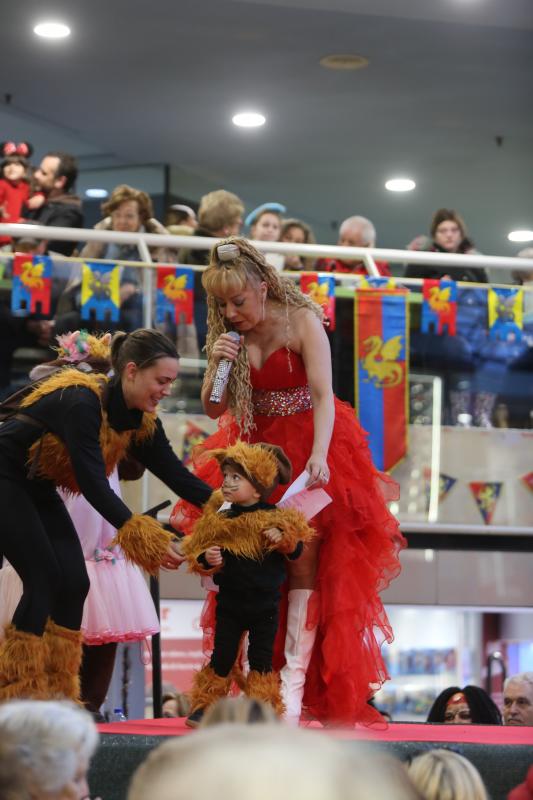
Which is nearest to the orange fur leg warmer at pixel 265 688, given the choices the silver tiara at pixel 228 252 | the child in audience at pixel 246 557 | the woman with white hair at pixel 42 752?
the child in audience at pixel 246 557

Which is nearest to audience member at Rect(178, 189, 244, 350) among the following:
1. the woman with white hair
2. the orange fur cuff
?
the orange fur cuff

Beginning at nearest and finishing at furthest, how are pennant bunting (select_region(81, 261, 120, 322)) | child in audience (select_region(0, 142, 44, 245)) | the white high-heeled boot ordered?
the white high-heeled boot
pennant bunting (select_region(81, 261, 120, 322))
child in audience (select_region(0, 142, 44, 245))

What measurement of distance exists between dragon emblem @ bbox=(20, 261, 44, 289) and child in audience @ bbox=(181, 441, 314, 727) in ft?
9.78

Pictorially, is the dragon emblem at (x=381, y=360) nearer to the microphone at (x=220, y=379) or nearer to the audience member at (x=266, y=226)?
the audience member at (x=266, y=226)

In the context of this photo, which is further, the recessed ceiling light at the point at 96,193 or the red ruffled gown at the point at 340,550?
the recessed ceiling light at the point at 96,193

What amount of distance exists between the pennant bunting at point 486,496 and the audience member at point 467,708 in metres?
1.83

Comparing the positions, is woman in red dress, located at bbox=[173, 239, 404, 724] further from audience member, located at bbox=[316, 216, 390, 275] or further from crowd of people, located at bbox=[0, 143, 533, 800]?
audience member, located at bbox=[316, 216, 390, 275]

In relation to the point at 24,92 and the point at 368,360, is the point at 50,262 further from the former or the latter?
the point at 24,92

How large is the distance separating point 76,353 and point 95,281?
244cm

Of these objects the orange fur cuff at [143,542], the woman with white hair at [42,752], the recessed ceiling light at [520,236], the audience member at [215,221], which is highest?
the recessed ceiling light at [520,236]

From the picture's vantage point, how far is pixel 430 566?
24.2 feet

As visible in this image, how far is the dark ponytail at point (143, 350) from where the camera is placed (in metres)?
3.27

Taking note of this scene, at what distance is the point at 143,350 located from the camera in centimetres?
327

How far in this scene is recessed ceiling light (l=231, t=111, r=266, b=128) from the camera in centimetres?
1028
